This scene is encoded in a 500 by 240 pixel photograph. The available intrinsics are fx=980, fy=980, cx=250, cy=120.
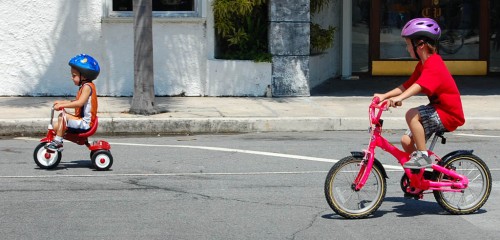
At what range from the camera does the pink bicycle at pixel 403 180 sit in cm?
777

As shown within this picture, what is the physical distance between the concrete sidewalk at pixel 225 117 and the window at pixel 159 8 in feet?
4.76

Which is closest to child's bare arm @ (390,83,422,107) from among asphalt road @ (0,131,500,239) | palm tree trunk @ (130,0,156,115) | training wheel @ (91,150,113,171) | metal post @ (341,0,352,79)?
asphalt road @ (0,131,500,239)

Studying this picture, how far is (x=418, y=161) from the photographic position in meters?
7.84

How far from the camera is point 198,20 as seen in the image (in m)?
15.9

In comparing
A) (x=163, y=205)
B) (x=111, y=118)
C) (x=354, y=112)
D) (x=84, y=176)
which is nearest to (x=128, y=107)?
(x=111, y=118)

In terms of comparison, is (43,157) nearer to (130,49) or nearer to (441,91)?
(441,91)

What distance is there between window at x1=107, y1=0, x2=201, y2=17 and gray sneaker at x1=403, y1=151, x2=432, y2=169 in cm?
865

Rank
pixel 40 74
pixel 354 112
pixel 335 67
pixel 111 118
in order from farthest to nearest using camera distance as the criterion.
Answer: pixel 335 67, pixel 40 74, pixel 354 112, pixel 111 118

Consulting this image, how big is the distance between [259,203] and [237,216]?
0.56m

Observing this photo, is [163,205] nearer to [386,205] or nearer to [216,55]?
[386,205]

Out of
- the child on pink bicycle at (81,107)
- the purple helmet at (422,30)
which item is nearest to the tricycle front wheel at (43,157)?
the child on pink bicycle at (81,107)

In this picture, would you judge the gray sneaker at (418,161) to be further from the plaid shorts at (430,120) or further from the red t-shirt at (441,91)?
the red t-shirt at (441,91)

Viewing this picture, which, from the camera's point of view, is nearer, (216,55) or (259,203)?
(259,203)

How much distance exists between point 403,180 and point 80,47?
884 centimetres
